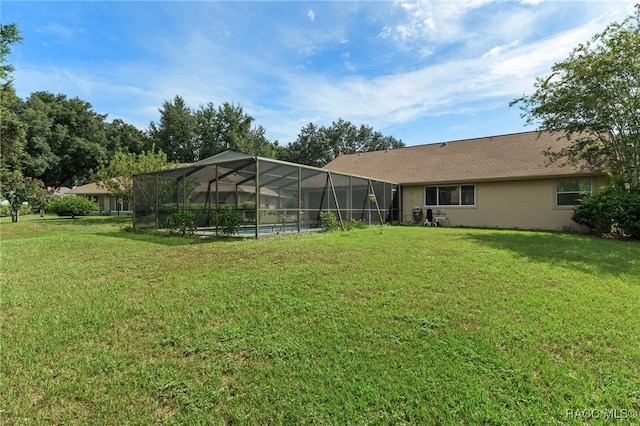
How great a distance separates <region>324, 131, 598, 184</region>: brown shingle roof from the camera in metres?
13.6

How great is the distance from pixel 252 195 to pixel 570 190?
41.7 feet

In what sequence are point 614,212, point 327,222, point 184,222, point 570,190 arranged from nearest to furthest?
point 614,212 < point 184,222 < point 327,222 < point 570,190

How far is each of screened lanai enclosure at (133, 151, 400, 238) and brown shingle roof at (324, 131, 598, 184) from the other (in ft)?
13.8

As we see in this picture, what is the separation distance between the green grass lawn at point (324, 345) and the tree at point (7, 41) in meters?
16.6

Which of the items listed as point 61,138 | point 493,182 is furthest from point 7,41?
point 493,182

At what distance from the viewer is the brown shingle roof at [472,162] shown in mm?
13562

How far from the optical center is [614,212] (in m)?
9.44

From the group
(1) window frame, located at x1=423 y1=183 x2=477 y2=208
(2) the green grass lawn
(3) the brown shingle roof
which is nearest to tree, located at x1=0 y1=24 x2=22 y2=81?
(2) the green grass lawn

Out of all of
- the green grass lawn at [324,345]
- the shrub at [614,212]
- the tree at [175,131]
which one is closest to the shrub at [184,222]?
the green grass lawn at [324,345]

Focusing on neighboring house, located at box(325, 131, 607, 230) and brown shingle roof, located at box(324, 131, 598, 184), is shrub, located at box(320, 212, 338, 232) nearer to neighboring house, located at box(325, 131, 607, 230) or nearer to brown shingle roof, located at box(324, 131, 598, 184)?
neighboring house, located at box(325, 131, 607, 230)

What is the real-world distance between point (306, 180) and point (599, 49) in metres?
10.2

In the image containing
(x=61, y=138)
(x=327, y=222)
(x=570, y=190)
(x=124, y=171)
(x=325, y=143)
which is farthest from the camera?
(x=325, y=143)

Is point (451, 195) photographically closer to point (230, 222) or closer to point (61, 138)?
point (230, 222)

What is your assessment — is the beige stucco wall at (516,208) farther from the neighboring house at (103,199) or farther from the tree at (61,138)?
the tree at (61,138)
